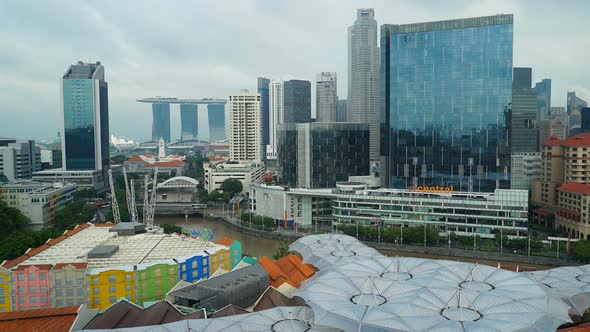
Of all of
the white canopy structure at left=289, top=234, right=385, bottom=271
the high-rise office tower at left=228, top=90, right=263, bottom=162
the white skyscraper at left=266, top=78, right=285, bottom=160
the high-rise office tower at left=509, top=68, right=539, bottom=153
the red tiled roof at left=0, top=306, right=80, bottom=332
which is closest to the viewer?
the red tiled roof at left=0, top=306, right=80, bottom=332

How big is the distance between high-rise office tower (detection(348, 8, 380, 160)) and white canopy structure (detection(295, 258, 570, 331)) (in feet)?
238

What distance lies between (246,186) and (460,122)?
20614 millimetres

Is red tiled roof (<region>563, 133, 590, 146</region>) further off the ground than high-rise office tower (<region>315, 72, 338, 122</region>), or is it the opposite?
high-rise office tower (<region>315, 72, 338, 122</region>)

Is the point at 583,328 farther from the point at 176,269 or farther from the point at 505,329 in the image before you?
the point at 176,269

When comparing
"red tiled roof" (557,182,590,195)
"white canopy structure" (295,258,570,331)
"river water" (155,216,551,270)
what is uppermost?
"red tiled roof" (557,182,590,195)

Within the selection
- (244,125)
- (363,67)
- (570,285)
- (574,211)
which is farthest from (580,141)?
(363,67)

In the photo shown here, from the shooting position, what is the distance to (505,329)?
8.66 meters

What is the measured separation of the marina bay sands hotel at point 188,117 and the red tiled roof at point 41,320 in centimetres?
13610

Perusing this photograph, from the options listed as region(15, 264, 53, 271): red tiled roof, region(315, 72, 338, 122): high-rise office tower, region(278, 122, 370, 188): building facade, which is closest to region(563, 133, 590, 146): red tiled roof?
region(278, 122, 370, 188): building facade

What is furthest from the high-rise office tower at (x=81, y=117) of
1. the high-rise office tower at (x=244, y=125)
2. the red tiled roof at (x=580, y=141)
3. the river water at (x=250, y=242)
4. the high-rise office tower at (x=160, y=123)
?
the high-rise office tower at (x=160, y=123)

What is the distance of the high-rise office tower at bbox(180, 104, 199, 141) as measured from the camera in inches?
6107

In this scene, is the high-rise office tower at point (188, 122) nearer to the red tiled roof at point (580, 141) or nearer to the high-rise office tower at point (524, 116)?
the high-rise office tower at point (524, 116)

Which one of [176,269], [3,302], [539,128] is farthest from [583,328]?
[539,128]

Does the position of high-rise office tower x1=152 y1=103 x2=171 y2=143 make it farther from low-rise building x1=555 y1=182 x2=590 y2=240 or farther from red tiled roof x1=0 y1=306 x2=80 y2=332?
red tiled roof x1=0 y1=306 x2=80 y2=332
